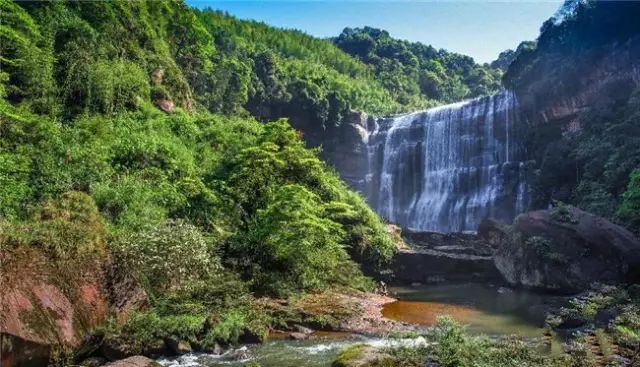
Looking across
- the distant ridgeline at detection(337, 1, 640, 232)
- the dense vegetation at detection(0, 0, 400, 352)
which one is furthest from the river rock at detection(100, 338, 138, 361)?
the distant ridgeline at detection(337, 1, 640, 232)

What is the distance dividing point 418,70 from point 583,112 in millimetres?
63188

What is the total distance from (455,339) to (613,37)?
118ft

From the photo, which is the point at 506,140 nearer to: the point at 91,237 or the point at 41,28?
the point at 41,28

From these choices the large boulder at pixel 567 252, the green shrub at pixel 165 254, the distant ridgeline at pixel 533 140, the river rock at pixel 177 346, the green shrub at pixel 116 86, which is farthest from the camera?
the distant ridgeline at pixel 533 140

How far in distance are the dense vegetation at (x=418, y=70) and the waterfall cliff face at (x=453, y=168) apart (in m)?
37.1

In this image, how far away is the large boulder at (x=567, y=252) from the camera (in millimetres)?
22156

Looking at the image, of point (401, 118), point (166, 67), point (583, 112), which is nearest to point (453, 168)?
point (401, 118)

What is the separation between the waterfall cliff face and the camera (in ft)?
139

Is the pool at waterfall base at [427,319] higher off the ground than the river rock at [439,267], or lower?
lower

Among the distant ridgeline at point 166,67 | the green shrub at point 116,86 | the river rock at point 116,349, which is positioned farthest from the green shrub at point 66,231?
the green shrub at point 116,86

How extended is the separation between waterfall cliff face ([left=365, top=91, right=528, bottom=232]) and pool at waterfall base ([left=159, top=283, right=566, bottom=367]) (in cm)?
1663

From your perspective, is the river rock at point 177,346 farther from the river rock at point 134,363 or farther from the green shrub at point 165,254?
the green shrub at point 165,254

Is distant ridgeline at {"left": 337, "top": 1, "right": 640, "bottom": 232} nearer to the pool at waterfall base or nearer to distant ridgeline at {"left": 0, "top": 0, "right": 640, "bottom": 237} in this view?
distant ridgeline at {"left": 0, "top": 0, "right": 640, "bottom": 237}

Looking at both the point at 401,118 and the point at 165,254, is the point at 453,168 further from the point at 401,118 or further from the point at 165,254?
the point at 165,254
